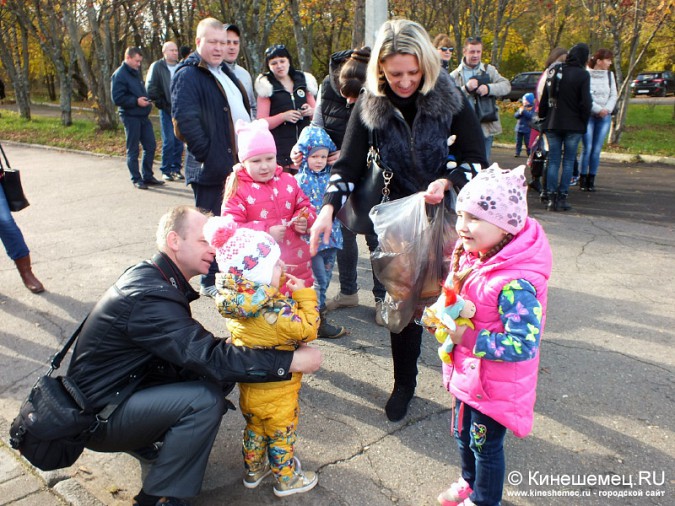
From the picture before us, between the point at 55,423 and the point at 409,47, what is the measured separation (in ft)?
6.95

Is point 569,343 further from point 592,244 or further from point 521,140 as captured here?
point 521,140

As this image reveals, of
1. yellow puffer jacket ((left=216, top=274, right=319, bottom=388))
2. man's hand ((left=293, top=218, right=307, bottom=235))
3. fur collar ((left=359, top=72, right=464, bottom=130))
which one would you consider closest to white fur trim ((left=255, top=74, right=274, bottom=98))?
man's hand ((left=293, top=218, right=307, bottom=235))

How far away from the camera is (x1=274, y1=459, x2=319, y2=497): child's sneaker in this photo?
246cm

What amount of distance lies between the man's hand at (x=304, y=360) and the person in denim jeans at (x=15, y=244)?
138 inches

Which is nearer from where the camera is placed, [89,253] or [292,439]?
[292,439]

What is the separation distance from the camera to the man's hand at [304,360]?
2.32m

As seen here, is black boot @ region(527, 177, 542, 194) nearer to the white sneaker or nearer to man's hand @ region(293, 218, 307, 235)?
the white sneaker

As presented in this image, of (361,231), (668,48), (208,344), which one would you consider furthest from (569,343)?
(668,48)

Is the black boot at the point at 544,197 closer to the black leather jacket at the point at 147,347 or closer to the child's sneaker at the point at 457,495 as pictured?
the child's sneaker at the point at 457,495

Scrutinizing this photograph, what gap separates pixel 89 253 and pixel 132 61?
4802mm

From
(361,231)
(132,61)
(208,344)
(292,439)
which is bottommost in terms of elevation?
(292,439)

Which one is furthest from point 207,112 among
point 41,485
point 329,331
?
point 41,485

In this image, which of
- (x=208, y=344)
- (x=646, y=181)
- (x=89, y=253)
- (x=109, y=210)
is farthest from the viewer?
(x=646, y=181)

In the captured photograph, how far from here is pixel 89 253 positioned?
5875 mm
